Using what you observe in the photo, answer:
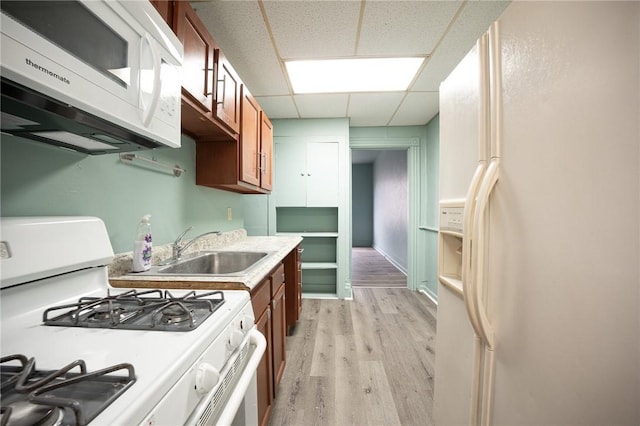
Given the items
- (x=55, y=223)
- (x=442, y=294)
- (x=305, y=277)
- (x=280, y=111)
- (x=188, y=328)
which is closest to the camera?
(x=188, y=328)

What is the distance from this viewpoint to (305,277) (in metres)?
3.43

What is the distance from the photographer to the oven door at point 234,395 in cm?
54

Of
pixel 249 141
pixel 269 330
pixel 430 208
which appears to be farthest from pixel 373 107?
pixel 269 330

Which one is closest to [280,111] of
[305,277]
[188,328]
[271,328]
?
[305,277]

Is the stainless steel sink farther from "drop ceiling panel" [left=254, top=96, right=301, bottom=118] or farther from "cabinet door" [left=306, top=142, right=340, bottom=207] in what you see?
"drop ceiling panel" [left=254, top=96, right=301, bottom=118]

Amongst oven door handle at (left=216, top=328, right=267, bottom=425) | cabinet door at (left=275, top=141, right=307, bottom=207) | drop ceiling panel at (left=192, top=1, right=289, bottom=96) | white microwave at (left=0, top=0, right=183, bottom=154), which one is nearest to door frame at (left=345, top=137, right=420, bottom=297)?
cabinet door at (left=275, top=141, right=307, bottom=207)

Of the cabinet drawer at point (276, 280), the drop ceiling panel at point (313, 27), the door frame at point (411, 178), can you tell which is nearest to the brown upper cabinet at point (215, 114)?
the drop ceiling panel at point (313, 27)

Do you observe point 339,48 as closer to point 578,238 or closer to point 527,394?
point 578,238

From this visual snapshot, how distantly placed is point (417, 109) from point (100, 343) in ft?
10.8

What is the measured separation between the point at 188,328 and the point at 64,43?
0.68 meters

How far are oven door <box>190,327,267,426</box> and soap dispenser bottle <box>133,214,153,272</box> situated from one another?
25.7 inches

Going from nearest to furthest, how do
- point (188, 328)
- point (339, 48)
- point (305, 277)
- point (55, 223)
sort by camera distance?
point (188, 328)
point (55, 223)
point (339, 48)
point (305, 277)

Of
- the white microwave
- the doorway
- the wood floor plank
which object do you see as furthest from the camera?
the doorway

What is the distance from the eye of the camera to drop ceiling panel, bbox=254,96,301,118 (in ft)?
8.79
